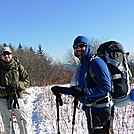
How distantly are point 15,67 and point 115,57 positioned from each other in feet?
6.21

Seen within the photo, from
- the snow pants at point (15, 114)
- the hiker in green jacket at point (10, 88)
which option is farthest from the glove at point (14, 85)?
the snow pants at point (15, 114)

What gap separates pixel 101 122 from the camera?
204cm

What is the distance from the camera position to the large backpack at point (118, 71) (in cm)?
199

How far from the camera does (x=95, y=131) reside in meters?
2.06

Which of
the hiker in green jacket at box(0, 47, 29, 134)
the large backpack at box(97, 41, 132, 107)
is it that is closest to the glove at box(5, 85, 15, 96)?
the hiker in green jacket at box(0, 47, 29, 134)

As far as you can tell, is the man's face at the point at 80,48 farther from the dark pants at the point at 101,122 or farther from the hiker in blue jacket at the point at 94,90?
the dark pants at the point at 101,122

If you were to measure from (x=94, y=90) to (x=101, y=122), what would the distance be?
1.49ft

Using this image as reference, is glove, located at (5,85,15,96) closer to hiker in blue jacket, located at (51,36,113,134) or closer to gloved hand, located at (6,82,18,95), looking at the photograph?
gloved hand, located at (6,82,18,95)

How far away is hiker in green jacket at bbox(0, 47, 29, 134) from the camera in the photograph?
2.96 meters

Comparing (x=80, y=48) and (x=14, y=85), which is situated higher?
(x=80, y=48)

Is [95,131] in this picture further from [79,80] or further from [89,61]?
[89,61]

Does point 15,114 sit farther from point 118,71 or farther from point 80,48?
point 118,71

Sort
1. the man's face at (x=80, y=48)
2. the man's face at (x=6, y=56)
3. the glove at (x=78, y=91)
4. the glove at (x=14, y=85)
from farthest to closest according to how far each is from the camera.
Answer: the man's face at (x=6, y=56)
the glove at (x=14, y=85)
the man's face at (x=80, y=48)
the glove at (x=78, y=91)

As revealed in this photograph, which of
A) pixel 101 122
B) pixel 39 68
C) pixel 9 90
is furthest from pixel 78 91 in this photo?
pixel 39 68
